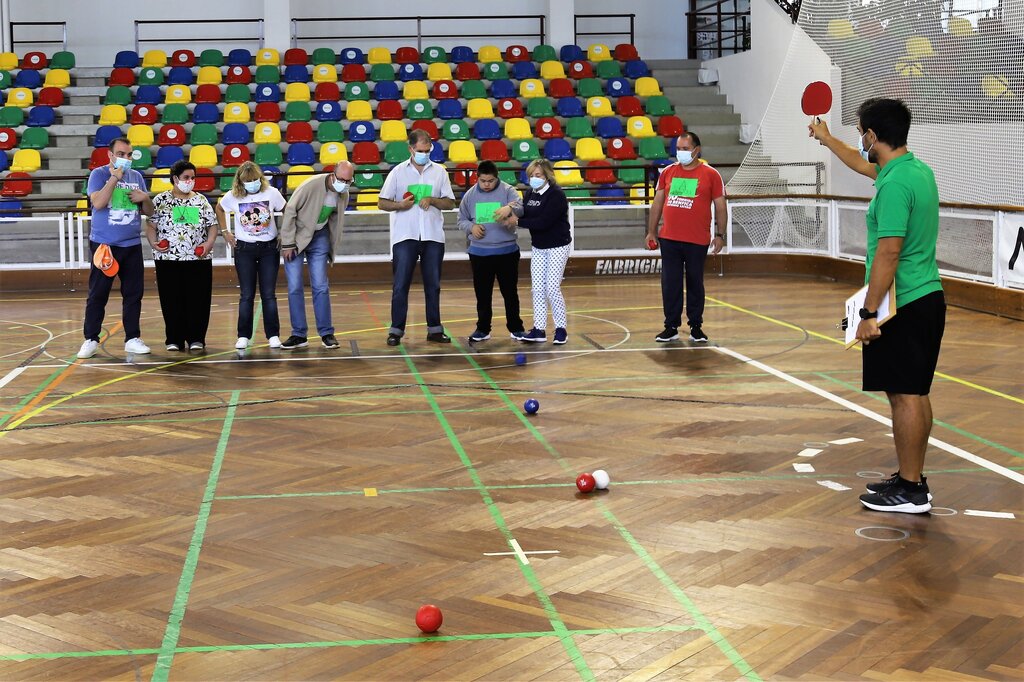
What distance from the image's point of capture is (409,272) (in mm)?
10688

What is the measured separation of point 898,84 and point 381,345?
15.9ft

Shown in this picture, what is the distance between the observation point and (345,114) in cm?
2108

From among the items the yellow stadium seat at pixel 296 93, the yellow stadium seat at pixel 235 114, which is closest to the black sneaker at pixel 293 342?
the yellow stadium seat at pixel 235 114

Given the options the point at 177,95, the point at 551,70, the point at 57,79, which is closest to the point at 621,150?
the point at 551,70

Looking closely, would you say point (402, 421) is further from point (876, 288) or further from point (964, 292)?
Answer: point (964, 292)

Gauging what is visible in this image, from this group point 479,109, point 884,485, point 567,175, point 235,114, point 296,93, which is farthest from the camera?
point 296,93

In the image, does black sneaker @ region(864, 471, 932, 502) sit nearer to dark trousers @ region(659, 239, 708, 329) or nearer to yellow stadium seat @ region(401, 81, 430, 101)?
dark trousers @ region(659, 239, 708, 329)

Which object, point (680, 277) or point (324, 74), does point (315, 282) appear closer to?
point (680, 277)

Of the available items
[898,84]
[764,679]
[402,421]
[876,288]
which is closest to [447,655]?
[764,679]

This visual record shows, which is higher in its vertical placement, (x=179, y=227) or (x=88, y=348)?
(x=179, y=227)

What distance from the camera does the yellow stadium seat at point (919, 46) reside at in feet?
31.3

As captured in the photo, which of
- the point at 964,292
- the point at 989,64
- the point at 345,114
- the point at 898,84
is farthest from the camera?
the point at 345,114

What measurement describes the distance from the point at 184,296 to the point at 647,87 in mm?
13051

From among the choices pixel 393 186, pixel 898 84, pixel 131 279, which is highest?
pixel 898 84
